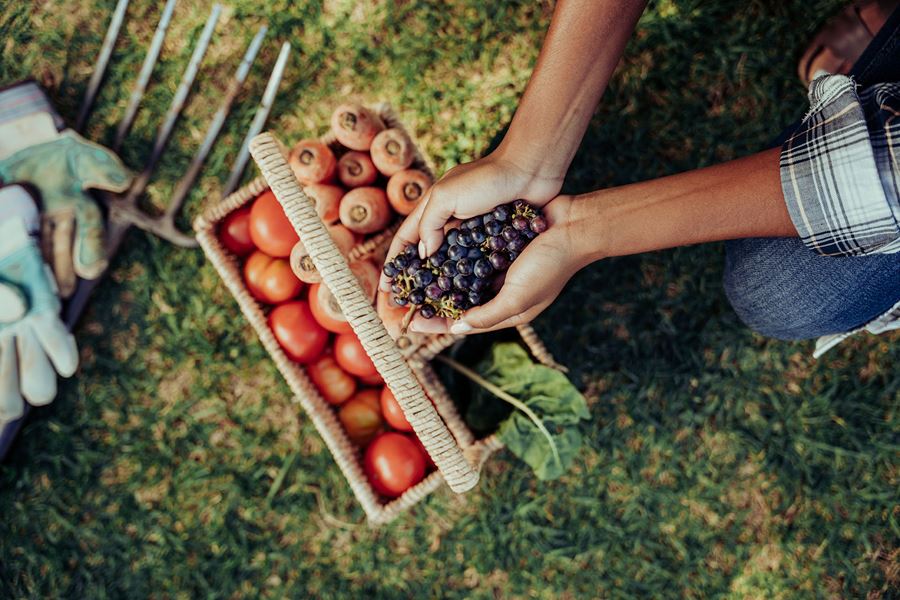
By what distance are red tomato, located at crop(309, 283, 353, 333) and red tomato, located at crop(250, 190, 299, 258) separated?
0.18 metres

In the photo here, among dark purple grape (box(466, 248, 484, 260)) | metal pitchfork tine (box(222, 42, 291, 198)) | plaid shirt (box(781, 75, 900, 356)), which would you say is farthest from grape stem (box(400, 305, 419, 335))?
metal pitchfork tine (box(222, 42, 291, 198))

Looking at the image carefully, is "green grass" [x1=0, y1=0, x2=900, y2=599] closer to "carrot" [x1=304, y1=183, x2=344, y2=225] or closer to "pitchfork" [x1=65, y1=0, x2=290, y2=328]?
"pitchfork" [x1=65, y1=0, x2=290, y2=328]

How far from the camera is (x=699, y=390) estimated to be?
2.76 meters

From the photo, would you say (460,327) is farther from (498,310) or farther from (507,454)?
(507,454)

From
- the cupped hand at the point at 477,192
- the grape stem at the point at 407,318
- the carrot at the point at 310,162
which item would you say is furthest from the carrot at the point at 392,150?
the grape stem at the point at 407,318

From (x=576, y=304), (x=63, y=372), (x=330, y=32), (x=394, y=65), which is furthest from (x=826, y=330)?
(x=63, y=372)

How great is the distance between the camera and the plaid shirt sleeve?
4.59 ft

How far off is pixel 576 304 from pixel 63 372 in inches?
82.5

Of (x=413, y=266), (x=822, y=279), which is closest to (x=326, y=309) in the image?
(x=413, y=266)

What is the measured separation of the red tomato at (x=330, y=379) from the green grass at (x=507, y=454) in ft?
1.34

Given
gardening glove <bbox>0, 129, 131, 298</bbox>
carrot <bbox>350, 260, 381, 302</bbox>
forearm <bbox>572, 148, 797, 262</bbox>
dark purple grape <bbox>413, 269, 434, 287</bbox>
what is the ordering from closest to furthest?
forearm <bbox>572, 148, 797, 262</bbox> → dark purple grape <bbox>413, 269, 434, 287</bbox> → carrot <bbox>350, 260, 381, 302</bbox> → gardening glove <bbox>0, 129, 131, 298</bbox>

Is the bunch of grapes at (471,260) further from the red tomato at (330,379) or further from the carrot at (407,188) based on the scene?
the red tomato at (330,379)

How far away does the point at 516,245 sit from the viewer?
1787mm

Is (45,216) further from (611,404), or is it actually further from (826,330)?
(826,330)
